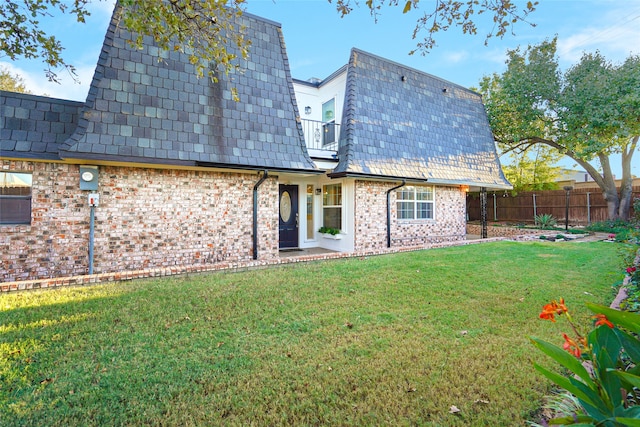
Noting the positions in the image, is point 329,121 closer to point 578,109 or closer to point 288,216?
point 288,216

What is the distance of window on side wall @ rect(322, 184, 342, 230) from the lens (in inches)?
455

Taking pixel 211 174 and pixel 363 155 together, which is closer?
pixel 211 174

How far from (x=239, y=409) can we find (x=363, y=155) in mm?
9069

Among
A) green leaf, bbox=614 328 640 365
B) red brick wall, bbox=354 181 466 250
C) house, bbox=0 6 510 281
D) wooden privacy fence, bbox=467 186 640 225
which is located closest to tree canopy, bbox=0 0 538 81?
house, bbox=0 6 510 281

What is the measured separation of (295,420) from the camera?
7.61 ft

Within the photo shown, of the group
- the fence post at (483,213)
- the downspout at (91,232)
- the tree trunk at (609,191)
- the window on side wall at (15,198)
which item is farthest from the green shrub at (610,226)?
the window on side wall at (15,198)

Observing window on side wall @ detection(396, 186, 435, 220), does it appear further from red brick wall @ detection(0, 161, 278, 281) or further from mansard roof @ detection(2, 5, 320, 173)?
red brick wall @ detection(0, 161, 278, 281)

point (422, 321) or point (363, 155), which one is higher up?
point (363, 155)

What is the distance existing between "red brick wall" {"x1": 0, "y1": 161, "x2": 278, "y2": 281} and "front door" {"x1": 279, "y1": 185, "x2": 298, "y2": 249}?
7.50ft

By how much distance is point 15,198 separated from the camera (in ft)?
22.4

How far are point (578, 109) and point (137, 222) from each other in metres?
20.0

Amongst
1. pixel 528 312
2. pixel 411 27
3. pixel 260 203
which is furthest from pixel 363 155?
pixel 528 312

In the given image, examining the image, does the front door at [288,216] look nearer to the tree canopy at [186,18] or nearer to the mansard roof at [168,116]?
the mansard roof at [168,116]

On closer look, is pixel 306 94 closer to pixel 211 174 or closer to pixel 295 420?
pixel 211 174
